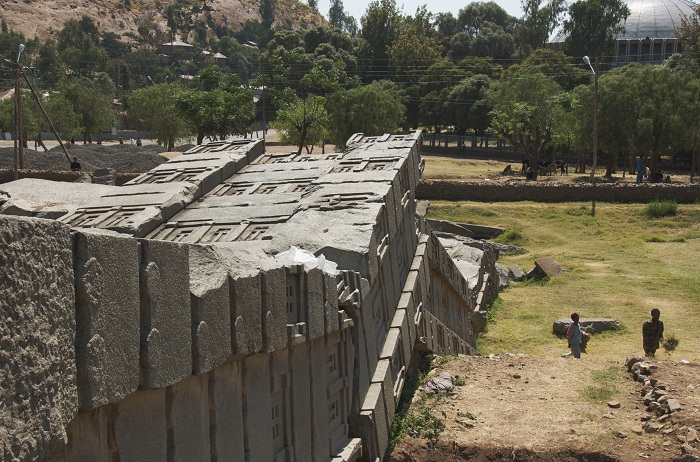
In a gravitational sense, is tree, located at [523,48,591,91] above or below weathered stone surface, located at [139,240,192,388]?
above

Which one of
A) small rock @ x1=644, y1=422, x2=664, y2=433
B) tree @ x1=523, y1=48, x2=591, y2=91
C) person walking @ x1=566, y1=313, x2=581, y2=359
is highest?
tree @ x1=523, y1=48, x2=591, y2=91

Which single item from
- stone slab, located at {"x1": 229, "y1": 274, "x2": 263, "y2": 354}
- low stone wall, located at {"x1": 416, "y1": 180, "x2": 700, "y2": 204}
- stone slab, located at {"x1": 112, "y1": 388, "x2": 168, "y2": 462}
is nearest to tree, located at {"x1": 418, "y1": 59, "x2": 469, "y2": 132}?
low stone wall, located at {"x1": 416, "y1": 180, "x2": 700, "y2": 204}

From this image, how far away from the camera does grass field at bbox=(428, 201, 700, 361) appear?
57.7 feet

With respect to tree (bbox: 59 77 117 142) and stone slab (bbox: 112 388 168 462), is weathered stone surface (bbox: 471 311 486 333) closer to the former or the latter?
stone slab (bbox: 112 388 168 462)

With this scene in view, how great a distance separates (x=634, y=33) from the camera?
3051 inches

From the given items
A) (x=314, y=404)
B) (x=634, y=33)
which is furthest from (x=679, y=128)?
(x=634, y=33)

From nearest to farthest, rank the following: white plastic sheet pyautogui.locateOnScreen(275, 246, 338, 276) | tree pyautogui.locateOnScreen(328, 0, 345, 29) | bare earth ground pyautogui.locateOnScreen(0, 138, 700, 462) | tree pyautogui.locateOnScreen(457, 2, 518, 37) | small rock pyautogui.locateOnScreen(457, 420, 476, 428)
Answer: white plastic sheet pyautogui.locateOnScreen(275, 246, 338, 276) → bare earth ground pyautogui.locateOnScreen(0, 138, 700, 462) → small rock pyautogui.locateOnScreen(457, 420, 476, 428) → tree pyautogui.locateOnScreen(457, 2, 518, 37) → tree pyautogui.locateOnScreen(328, 0, 345, 29)

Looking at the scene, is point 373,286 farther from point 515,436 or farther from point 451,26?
point 451,26

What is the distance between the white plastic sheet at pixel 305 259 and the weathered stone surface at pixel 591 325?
10464 millimetres

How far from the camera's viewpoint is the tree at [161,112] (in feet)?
176

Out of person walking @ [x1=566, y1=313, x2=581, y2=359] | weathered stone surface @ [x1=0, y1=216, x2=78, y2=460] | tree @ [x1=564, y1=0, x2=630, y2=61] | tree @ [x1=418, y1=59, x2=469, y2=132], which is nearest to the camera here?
weathered stone surface @ [x1=0, y1=216, x2=78, y2=460]

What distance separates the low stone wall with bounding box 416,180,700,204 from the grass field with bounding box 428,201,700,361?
59 centimetres

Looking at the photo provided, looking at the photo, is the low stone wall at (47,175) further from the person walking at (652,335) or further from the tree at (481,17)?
the tree at (481,17)

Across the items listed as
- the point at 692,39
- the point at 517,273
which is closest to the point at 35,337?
the point at 517,273
